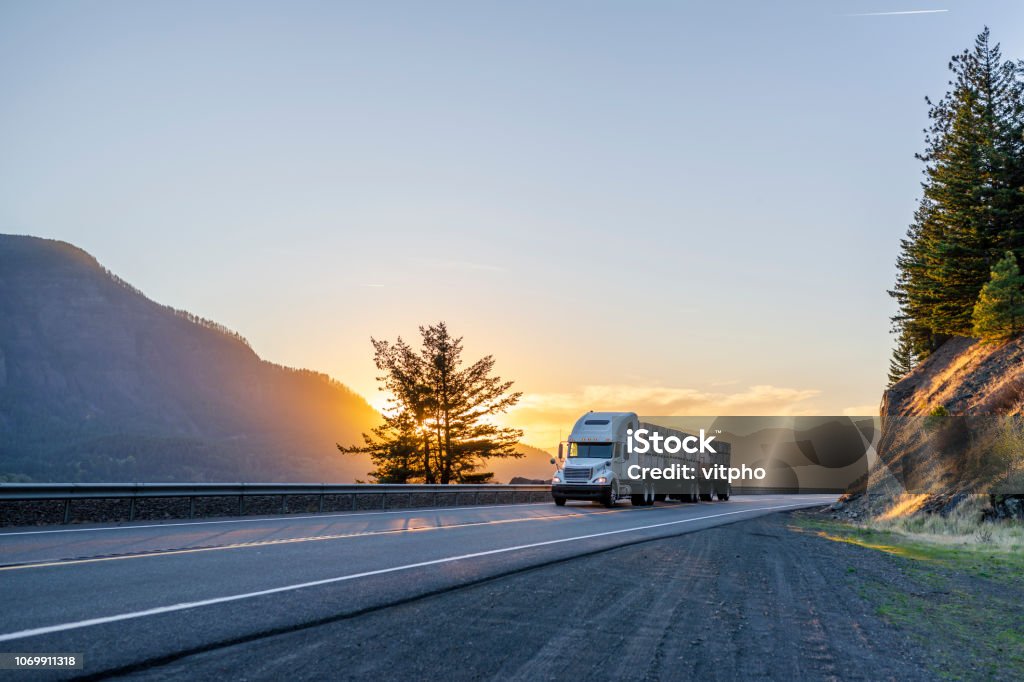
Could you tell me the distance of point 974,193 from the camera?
3772 cm

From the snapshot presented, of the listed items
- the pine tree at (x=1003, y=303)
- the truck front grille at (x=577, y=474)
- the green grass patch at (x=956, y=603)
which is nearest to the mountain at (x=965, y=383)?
the pine tree at (x=1003, y=303)

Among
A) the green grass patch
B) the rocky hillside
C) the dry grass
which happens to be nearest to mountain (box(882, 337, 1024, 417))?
the rocky hillside

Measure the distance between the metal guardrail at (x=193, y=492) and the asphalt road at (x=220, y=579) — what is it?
5.23ft

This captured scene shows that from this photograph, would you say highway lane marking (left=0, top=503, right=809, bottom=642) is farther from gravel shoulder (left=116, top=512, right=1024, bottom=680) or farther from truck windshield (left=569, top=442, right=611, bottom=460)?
truck windshield (left=569, top=442, right=611, bottom=460)

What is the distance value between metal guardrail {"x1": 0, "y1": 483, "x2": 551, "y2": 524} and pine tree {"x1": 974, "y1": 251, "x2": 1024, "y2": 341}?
2379 cm

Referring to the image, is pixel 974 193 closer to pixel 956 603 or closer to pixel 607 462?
pixel 607 462

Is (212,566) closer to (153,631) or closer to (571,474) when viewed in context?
(153,631)

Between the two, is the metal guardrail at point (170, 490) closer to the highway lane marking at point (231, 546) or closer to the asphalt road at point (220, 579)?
the asphalt road at point (220, 579)

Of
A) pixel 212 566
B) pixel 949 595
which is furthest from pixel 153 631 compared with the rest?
pixel 949 595

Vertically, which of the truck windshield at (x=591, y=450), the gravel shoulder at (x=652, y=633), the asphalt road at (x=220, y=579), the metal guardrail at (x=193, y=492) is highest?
the truck windshield at (x=591, y=450)

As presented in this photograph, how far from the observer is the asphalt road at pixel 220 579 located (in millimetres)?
5180

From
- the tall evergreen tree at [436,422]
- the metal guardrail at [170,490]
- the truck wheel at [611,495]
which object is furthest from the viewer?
the tall evergreen tree at [436,422]

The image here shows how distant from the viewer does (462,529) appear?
15.6 meters

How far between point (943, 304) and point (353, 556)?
38.5 metres
